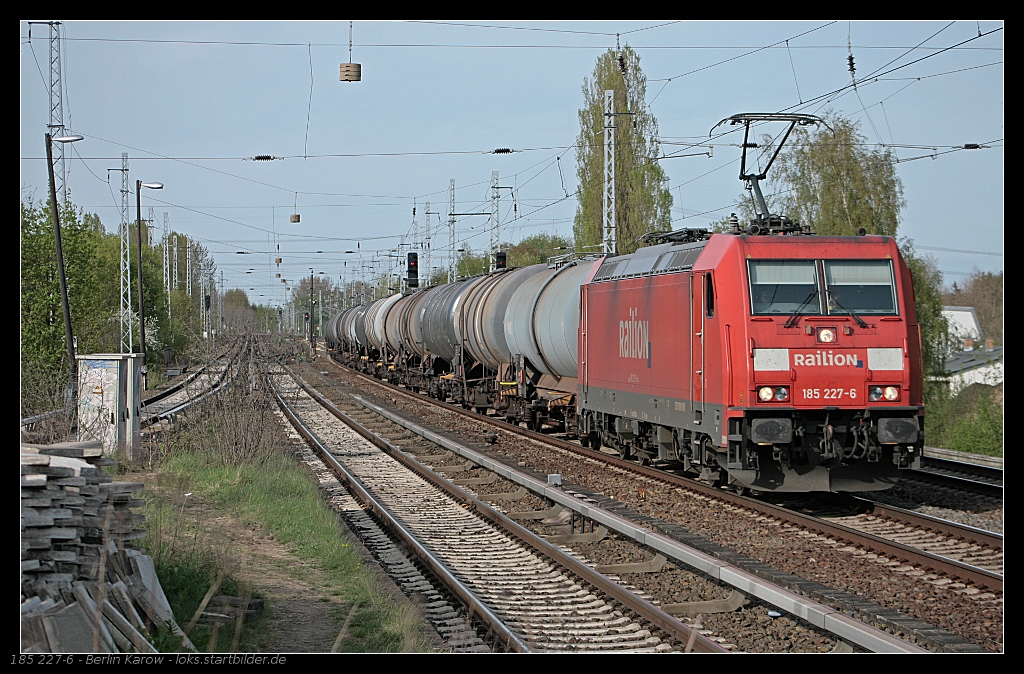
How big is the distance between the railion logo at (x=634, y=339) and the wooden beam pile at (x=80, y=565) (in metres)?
7.65

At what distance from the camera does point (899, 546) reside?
9250 mm

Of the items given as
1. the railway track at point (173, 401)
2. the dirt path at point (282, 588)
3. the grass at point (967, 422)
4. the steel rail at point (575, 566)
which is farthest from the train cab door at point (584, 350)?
the railway track at point (173, 401)

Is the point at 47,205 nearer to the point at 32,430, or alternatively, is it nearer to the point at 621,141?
the point at 32,430

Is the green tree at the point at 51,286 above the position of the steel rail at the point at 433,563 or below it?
above

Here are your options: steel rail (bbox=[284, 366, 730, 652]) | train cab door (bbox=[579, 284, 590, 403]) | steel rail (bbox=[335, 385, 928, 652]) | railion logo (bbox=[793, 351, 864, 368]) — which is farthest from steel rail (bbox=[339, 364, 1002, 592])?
steel rail (bbox=[284, 366, 730, 652])

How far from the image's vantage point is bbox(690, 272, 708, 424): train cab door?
1151 centimetres

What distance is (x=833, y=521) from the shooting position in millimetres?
11102

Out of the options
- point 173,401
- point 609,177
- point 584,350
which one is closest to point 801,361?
point 584,350

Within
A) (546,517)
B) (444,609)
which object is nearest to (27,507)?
(444,609)

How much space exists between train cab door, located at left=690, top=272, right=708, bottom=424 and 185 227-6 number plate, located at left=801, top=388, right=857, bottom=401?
120 cm

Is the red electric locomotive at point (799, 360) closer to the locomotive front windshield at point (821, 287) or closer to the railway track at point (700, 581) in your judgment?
the locomotive front windshield at point (821, 287)

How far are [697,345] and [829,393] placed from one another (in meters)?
1.58

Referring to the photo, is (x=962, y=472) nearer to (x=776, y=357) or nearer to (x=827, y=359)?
(x=827, y=359)

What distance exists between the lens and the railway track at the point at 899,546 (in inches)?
325
